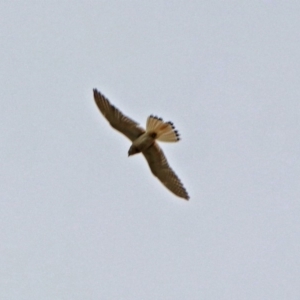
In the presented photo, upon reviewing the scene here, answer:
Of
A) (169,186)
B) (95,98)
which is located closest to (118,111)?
(95,98)

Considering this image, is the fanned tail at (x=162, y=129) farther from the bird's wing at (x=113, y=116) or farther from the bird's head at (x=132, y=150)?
the bird's head at (x=132, y=150)

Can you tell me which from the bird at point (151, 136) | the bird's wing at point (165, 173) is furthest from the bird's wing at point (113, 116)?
the bird's wing at point (165, 173)

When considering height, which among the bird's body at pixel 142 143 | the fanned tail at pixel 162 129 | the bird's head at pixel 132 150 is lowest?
the bird's head at pixel 132 150

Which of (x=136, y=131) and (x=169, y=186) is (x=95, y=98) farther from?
(x=169, y=186)

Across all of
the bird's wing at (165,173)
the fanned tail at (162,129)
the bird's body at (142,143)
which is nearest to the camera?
the fanned tail at (162,129)

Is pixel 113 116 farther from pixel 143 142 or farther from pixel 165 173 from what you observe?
pixel 165 173
